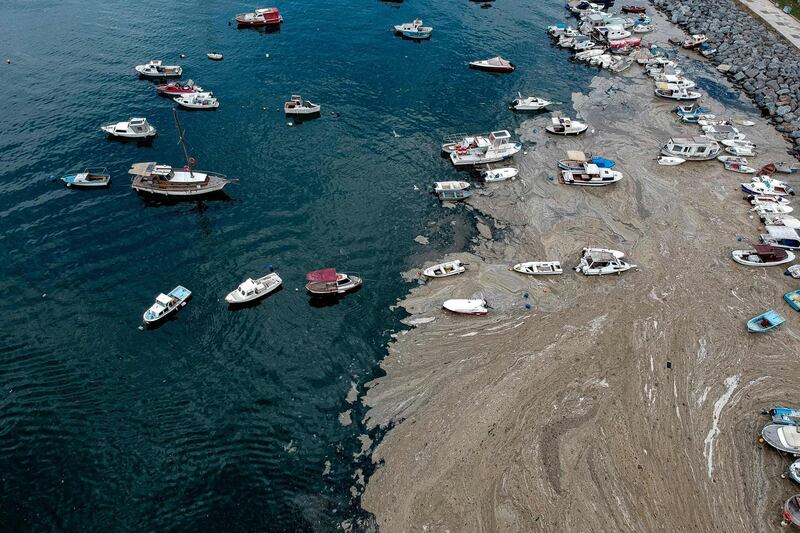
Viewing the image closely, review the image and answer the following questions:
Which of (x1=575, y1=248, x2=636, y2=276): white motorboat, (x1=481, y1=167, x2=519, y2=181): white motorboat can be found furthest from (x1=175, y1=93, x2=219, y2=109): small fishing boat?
(x1=575, y1=248, x2=636, y2=276): white motorboat

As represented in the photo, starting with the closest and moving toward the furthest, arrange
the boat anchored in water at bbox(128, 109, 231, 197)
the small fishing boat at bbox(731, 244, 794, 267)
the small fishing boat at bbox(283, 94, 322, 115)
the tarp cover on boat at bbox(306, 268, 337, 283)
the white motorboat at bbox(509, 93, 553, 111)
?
1. the tarp cover on boat at bbox(306, 268, 337, 283)
2. the small fishing boat at bbox(731, 244, 794, 267)
3. the boat anchored in water at bbox(128, 109, 231, 197)
4. the small fishing boat at bbox(283, 94, 322, 115)
5. the white motorboat at bbox(509, 93, 553, 111)

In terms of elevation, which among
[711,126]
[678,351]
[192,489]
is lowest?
[192,489]

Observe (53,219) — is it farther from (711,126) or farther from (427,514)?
(711,126)

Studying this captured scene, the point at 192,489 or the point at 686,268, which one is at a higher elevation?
the point at 686,268

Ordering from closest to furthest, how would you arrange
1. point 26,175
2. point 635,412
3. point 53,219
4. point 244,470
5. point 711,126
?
1. point 244,470
2. point 635,412
3. point 53,219
4. point 26,175
5. point 711,126

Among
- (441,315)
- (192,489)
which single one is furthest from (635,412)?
(192,489)

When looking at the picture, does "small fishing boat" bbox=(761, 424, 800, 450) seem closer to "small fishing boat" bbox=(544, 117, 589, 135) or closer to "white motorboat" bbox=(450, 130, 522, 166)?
"white motorboat" bbox=(450, 130, 522, 166)
